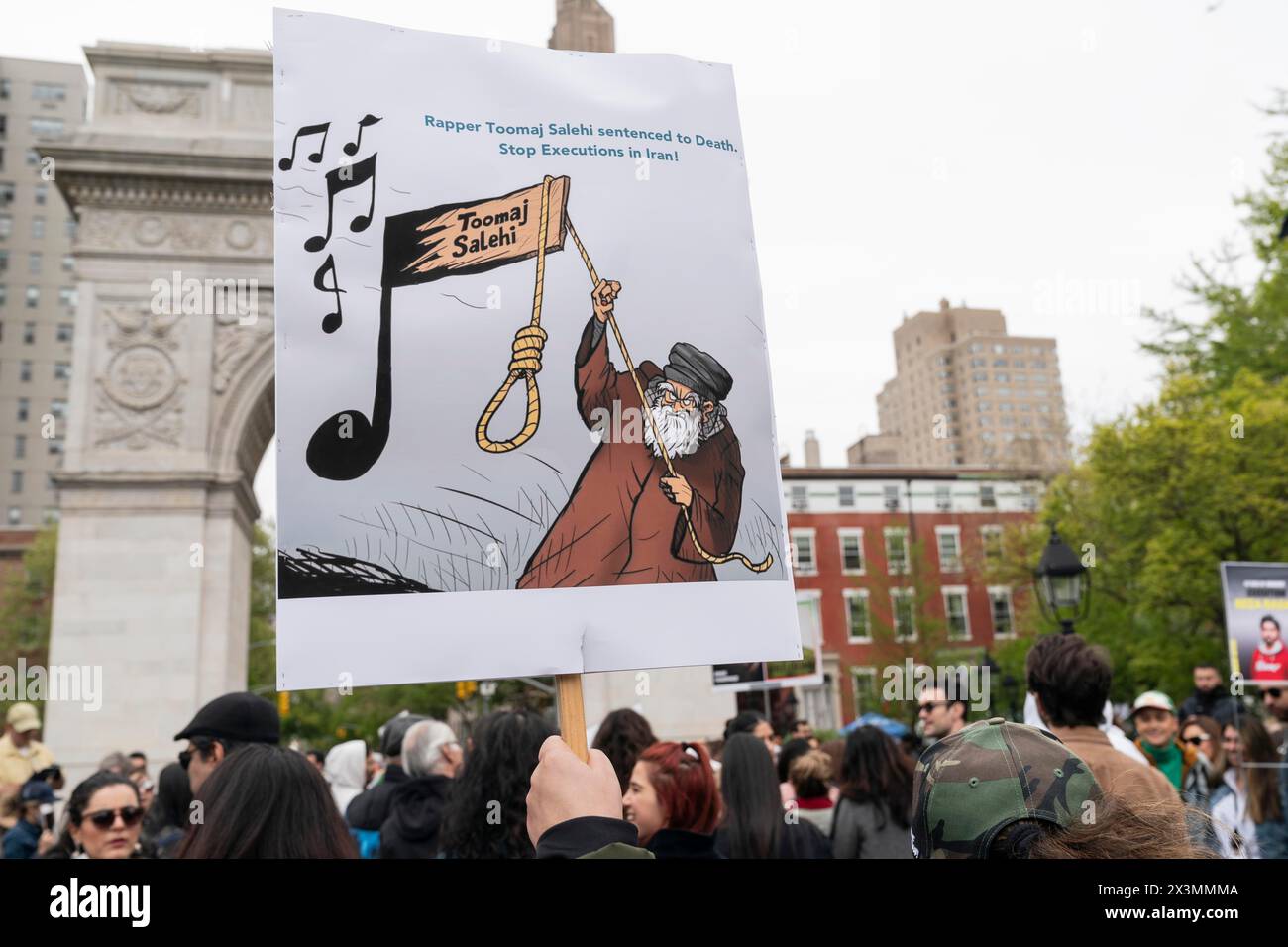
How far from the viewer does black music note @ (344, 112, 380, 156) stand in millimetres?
2555

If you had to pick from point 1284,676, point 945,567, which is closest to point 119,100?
point 1284,676

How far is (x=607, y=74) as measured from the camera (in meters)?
2.80

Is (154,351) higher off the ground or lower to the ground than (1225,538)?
higher

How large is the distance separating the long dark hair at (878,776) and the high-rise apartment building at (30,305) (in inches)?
3288

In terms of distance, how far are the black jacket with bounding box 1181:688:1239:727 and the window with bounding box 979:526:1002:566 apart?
33713 millimetres

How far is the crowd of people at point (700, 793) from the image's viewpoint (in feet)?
5.79

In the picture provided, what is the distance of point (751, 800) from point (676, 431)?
2334 mm

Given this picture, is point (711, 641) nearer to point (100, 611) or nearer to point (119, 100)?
point (100, 611)

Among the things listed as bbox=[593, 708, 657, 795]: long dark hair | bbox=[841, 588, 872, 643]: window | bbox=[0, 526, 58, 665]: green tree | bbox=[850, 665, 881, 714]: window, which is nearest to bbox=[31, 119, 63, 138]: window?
bbox=[0, 526, 58, 665]: green tree

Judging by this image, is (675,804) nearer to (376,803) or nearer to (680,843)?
(680,843)

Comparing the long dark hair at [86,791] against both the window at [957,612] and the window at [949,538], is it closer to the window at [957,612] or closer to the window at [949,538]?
the window at [957,612]

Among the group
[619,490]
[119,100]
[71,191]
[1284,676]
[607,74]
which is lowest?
[1284,676]

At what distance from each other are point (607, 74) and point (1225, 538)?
3132cm
